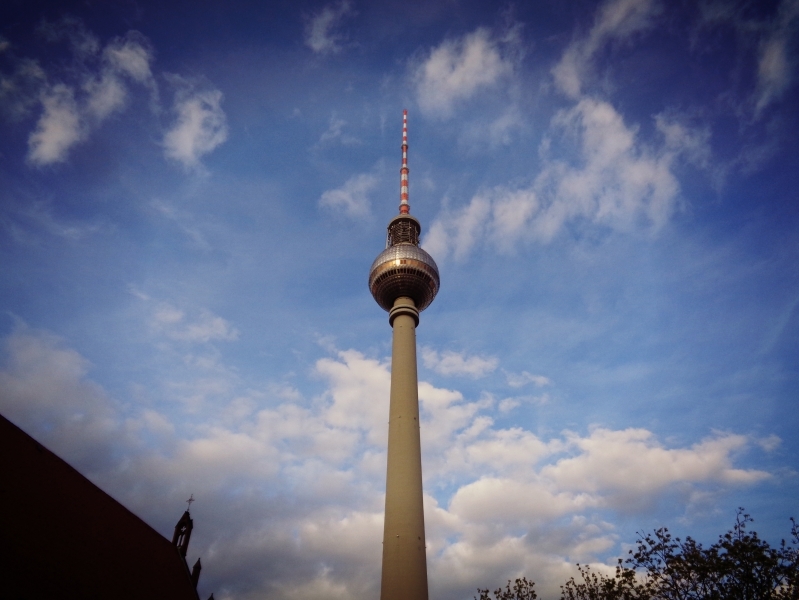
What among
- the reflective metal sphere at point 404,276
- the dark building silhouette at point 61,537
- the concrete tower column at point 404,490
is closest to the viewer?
the dark building silhouette at point 61,537

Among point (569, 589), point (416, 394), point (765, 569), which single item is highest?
point (416, 394)

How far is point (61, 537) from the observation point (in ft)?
81.9

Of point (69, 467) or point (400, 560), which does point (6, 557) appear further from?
point (400, 560)

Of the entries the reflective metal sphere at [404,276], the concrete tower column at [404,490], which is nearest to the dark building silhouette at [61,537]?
the concrete tower column at [404,490]

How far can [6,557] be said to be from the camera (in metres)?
20.8

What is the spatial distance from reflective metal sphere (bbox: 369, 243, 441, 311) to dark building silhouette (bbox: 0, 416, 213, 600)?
1708 inches

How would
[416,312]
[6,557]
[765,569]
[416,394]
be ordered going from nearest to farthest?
[6,557] → [765,569] → [416,394] → [416,312]

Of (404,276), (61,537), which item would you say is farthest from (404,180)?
(61,537)

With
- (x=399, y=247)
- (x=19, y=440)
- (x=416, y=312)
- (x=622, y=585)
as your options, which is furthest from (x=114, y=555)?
(x=399, y=247)

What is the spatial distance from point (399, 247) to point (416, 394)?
22778 mm

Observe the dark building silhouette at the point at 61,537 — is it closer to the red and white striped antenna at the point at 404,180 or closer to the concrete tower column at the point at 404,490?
the concrete tower column at the point at 404,490

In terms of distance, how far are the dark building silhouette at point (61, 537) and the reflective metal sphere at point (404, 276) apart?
43380mm

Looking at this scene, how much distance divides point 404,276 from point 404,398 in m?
18.6

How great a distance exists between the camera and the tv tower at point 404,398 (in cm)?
4794
